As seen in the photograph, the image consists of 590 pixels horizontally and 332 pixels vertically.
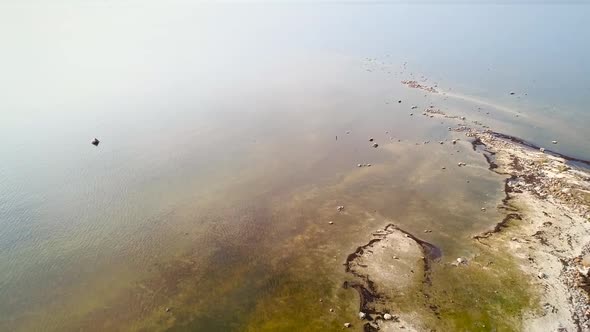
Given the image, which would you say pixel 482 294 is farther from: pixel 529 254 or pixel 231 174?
pixel 231 174

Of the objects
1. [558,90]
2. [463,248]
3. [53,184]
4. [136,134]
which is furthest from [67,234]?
[558,90]

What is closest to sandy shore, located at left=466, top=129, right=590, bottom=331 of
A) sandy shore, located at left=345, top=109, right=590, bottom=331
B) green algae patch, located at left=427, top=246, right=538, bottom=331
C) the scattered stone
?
sandy shore, located at left=345, top=109, right=590, bottom=331

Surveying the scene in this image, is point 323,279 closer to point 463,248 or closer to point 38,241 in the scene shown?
point 463,248

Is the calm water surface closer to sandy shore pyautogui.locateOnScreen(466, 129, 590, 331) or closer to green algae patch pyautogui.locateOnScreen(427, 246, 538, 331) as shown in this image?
sandy shore pyautogui.locateOnScreen(466, 129, 590, 331)

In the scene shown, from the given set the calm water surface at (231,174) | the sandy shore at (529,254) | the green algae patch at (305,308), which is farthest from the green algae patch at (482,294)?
the green algae patch at (305,308)

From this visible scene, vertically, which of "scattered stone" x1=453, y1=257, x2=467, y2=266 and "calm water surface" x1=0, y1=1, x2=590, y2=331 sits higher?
"calm water surface" x1=0, y1=1, x2=590, y2=331

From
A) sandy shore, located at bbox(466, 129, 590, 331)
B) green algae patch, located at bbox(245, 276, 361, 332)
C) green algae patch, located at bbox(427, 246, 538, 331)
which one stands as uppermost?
green algae patch, located at bbox(245, 276, 361, 332)
